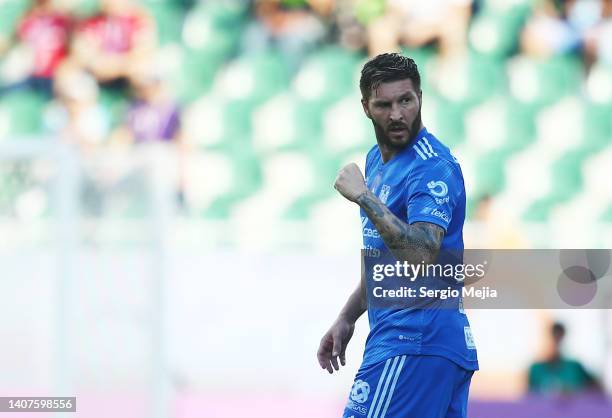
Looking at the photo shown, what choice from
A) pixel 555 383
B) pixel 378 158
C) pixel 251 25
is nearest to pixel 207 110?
pixel 251 25

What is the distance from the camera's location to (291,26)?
972cm

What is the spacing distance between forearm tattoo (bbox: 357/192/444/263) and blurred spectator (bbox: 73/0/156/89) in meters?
7.69

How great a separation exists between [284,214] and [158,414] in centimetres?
345

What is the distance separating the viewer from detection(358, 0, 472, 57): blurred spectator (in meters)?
9.46

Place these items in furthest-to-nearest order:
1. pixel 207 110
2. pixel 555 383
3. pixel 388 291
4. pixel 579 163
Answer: pixel 207 110, pixel 579 163, pixel 555 383, pixel 388 291

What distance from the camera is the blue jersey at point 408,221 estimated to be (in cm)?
274

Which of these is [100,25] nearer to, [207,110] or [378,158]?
[207,110]

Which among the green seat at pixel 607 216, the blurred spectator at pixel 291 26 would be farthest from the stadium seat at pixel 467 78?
the green seat at pixel 607 216

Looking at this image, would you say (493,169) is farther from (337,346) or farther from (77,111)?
(337,346)

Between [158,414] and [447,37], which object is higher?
[447,37]

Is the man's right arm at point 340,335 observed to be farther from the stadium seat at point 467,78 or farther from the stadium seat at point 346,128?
the stadium seat at point 467,78

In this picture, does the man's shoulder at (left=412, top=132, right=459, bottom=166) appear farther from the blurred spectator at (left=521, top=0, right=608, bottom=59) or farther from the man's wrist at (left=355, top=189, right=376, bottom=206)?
the blurred spectator at (left=521, top=0, right=608, bottom=59)

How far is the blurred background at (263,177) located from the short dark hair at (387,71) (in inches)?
103

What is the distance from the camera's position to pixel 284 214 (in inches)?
363
